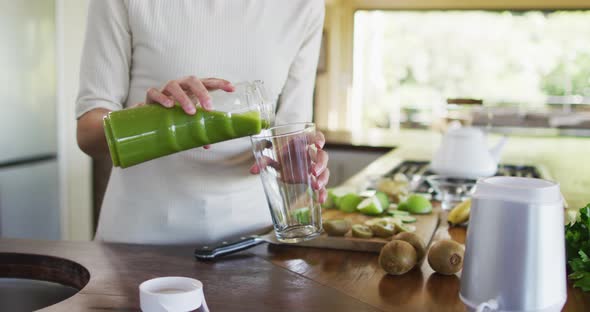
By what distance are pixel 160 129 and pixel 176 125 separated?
3 cm

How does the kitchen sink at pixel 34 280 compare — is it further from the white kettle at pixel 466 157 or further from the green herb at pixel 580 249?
the white kettle at pixel 466 157

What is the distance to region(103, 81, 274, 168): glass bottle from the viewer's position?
3.89 ft

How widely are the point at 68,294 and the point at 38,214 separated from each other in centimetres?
291

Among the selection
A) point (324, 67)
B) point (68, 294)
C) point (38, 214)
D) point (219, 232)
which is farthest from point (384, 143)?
point (324, 67)

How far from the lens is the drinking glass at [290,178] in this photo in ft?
3.90

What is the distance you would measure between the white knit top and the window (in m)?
10.6

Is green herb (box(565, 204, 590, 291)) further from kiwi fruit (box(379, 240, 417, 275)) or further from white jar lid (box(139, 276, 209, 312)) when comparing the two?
white jar lid (box(139, 276, 209, 312))

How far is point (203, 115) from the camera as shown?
120cm

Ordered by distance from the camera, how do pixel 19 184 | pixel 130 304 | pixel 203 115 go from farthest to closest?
pixel 19 184 → pixel 203 115 → pixel 130 304

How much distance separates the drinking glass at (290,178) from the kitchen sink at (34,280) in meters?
0.45

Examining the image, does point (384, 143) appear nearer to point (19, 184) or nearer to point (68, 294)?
point (19, 184)

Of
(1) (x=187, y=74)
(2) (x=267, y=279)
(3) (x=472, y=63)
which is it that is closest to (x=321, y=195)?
(2) (x=267, y=279)

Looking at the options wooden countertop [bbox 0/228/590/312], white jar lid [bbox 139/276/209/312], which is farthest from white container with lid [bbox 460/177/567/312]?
white jar lid [bbox 139/276/209/312]

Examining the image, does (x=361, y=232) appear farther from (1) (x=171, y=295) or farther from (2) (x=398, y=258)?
(1) (x=171, y=295)
